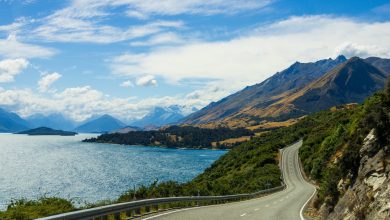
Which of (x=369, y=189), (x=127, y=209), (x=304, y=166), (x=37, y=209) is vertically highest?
(x=369, y=189)

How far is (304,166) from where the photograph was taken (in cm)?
9619

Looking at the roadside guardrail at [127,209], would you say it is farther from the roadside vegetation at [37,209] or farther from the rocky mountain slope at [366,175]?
the rocky mountain slope at [366,175]

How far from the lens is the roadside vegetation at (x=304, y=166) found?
21205 mm

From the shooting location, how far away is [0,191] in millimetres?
80125

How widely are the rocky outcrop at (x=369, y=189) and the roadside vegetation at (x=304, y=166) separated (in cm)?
76

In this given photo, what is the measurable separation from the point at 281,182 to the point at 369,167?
202ft

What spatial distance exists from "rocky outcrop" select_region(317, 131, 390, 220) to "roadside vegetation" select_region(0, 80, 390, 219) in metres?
0.76

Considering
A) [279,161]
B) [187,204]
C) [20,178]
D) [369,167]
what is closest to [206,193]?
[187,204]

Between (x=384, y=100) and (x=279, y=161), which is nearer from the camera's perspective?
(x=384, y=100)

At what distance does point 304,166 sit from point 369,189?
266 feet

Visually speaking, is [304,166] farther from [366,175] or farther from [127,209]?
[127,209]

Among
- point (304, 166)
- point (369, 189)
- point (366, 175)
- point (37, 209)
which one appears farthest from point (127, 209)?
point (304, 166)

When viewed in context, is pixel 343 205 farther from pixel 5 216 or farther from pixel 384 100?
pixel 5 216

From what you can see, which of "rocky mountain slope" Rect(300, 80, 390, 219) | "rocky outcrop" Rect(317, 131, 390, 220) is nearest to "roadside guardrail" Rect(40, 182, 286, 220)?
"rocky mountain slope" Rect(300, 80, 390, 219)
